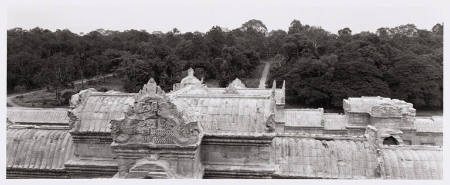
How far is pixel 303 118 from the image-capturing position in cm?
3375

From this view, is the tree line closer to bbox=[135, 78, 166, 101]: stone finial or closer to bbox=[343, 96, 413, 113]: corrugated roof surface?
bbox=[343, 96, 413, 113]: corrugated roof surface

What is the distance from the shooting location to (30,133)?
16.2 meters

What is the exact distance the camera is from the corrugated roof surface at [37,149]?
1550cm

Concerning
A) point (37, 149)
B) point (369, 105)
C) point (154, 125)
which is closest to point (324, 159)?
point (154, 125)

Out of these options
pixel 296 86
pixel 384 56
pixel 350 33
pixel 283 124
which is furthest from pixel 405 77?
pixel 283 124

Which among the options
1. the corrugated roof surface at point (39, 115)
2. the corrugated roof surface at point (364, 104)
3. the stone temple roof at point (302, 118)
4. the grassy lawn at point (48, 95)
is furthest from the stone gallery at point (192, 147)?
the grassy lawn at point (48, 95)

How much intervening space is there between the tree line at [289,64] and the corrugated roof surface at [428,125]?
20.9 m

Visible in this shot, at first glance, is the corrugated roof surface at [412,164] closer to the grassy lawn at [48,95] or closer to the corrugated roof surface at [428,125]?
the corrugated roof surface at [428,125]

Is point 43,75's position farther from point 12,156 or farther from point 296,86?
point 12,156

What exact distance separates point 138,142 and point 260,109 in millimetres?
4231

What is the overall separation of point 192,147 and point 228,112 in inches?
94.9

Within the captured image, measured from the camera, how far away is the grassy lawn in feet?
170

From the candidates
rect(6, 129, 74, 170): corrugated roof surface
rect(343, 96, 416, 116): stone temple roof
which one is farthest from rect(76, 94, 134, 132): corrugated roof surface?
rect(343, 96, 416, 116): stone temple roof

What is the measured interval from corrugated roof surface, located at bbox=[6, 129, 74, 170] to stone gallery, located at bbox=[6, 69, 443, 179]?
0.04 metres
